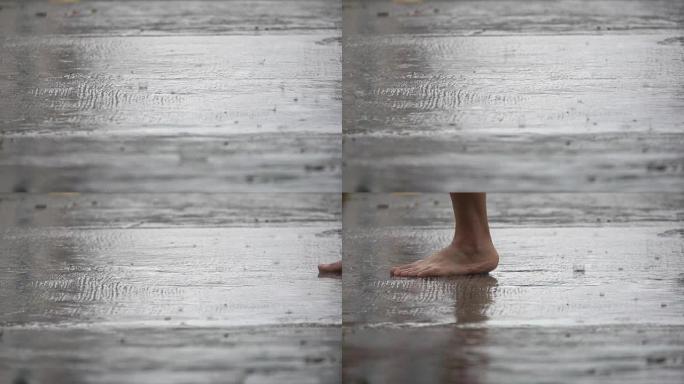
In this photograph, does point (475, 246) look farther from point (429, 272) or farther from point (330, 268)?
point (330, 268)

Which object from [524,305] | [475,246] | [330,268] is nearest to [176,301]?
[330,268]

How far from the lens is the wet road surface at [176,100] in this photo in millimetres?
1049

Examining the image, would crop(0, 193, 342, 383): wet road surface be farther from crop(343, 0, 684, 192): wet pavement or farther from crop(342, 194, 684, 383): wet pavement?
crop(343, 0, 684, 192): wet pavement

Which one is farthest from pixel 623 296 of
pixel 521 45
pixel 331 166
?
pixel 331 166

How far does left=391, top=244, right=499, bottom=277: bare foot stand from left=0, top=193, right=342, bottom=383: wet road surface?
17cm

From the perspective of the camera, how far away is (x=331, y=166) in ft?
3.45

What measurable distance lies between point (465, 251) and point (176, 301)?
586mm

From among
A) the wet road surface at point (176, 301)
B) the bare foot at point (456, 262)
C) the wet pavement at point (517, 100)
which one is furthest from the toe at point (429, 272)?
the wet pavement at point (517, 100)

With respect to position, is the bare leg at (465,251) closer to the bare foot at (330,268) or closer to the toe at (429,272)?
the toe at (429,272)

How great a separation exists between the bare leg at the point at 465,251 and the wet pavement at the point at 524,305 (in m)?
0.03

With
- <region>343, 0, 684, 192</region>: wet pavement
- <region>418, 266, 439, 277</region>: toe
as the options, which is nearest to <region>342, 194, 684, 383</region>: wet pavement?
<region>418, 266, 439, 277</region>: toe

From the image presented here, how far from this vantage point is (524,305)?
3.90 feet

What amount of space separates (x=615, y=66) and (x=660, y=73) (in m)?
0.06

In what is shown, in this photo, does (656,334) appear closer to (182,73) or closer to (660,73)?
(660,73)
